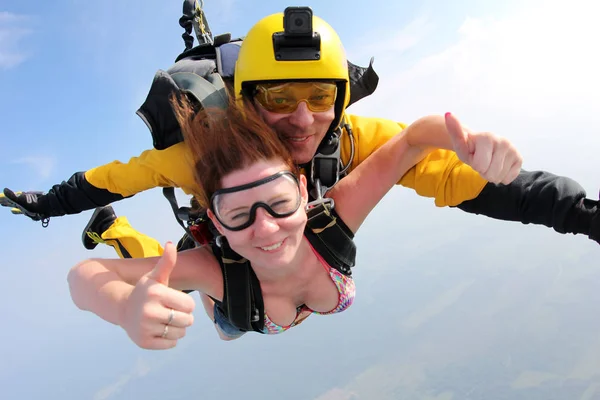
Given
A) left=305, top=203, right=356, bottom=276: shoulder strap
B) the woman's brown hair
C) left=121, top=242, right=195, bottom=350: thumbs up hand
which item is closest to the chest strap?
left=305, top=203, right=356, bottom=276: shoulder strap

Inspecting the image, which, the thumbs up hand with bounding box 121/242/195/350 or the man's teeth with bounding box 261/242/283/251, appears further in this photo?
the man's teeth with bounding box 261/242/283/251

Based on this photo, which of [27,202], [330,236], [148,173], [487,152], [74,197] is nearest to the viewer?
[487,152]

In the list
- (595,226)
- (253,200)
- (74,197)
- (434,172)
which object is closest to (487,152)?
(434,172)

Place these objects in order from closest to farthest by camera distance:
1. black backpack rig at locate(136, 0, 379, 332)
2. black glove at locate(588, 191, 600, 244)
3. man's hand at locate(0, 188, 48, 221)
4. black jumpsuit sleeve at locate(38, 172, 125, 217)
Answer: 1. black glove at locate(588, 191, 600, 244)
2. black backpack rig at locate(136, 0, 379, 332)
3. black jumpsuit sleeve at locate(38, 172, 125, 217)
4. man's hand at locate(0, 188, 48, 221)

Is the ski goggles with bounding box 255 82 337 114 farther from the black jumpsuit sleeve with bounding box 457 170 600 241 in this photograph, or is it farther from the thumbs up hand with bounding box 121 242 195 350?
the thumbs up hand with bounding box 121 242 195 350

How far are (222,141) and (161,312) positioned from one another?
1.04 m

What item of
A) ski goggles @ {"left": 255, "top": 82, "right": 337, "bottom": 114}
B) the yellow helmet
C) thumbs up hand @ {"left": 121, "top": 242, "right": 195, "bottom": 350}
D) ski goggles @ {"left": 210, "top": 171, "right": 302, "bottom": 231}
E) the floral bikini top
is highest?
the yellow helmet

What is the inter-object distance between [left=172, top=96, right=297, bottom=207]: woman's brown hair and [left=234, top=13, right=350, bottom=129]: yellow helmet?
0.23 m

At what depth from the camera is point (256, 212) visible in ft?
6.25

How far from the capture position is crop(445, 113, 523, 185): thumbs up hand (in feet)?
4.89

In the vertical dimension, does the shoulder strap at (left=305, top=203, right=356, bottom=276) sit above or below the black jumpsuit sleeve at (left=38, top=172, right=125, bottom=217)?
below

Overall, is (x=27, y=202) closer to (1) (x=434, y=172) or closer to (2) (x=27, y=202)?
(2) (x=27, y=202)

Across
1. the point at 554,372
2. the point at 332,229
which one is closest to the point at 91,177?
the point at 332,229

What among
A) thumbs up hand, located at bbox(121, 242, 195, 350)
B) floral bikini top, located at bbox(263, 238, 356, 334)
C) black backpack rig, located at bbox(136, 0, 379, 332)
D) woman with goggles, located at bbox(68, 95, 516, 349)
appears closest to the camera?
Result: thumbs up hand, located at bbox(121, 242, 195, 350)
